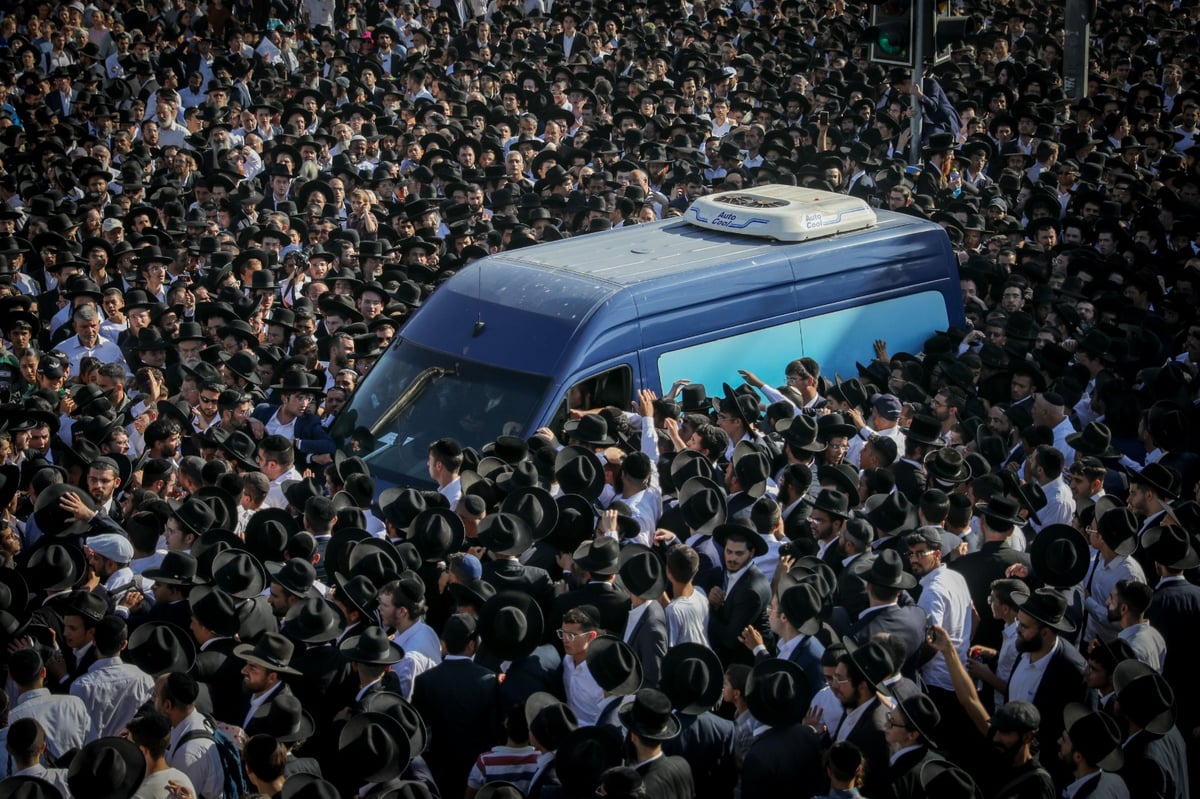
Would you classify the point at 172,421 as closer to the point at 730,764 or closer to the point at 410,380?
the point at 410,380

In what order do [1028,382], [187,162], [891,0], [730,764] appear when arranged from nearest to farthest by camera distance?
[730,764] < [1028,382] < [891,0] < [187,162]

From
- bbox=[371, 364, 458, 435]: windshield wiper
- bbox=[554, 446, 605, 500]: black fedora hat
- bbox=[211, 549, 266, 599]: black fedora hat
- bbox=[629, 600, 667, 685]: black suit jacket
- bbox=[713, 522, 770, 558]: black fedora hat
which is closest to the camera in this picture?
bbox=[629, 600, 667, 685]: black suit jacket

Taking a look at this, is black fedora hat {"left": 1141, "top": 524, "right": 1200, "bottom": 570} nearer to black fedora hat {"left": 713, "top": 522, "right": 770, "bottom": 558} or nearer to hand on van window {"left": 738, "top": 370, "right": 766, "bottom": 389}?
black fedora hat {"left": 713, "top": 522, "right": 770, "bottom": 558}

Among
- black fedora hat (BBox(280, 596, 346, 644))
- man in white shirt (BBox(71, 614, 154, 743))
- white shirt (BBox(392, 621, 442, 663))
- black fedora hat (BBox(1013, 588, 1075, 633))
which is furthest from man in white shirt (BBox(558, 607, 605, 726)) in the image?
black fedora hat (BBox(1013, 588, 1075, 633))

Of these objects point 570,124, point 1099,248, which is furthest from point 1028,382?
point 570,124

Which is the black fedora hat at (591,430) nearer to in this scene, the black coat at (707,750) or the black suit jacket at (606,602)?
the black suit jacket at (606,602)

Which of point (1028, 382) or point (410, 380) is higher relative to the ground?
point (410, 380)

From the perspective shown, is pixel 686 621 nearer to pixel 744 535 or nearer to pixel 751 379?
pixel 744 535
